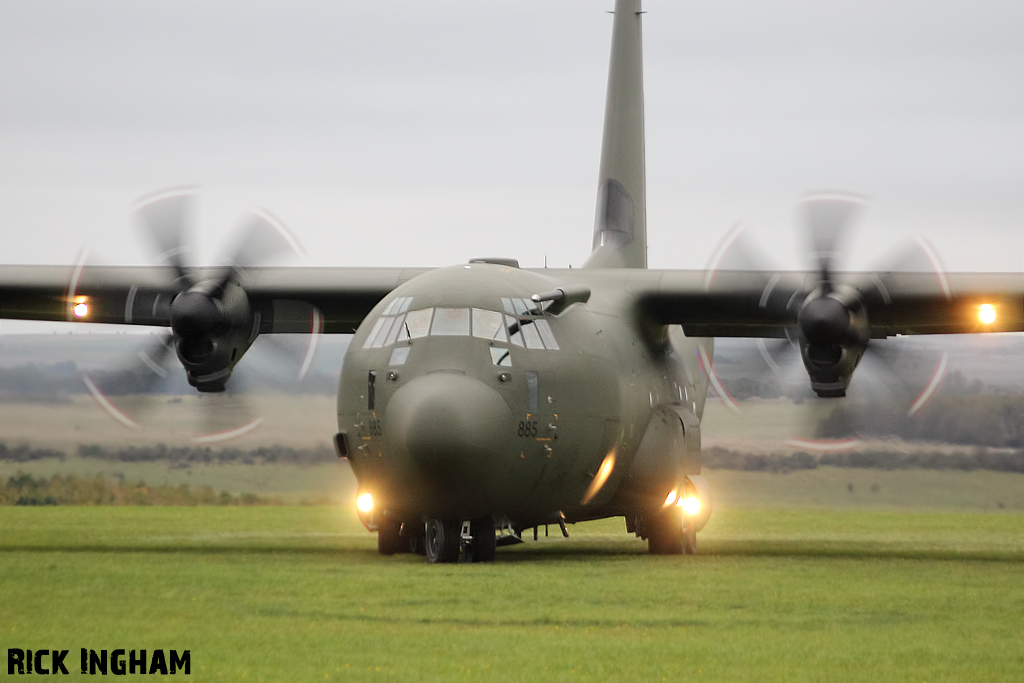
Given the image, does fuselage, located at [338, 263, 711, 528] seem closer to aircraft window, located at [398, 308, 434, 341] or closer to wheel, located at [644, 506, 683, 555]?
aircraft window, located at [398, 308, 434, 341]

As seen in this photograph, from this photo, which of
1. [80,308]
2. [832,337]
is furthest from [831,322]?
[80,308]

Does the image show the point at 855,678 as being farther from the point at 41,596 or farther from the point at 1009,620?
the point at 41,596

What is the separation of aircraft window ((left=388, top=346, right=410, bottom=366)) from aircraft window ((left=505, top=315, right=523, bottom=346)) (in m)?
1.38

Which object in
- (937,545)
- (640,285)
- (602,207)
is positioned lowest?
(937,545)

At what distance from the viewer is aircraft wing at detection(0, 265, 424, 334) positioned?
25.1 m

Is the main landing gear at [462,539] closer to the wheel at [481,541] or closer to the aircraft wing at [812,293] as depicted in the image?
the wheel at [481,541]

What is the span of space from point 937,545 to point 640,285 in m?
7.36

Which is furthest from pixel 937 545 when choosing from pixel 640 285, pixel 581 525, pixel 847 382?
pixel 581 525

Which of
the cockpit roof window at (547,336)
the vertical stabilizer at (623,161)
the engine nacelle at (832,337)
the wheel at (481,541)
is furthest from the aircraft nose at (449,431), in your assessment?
the vertical stabilizer at (623,161)

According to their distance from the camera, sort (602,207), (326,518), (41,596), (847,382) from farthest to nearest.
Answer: (326,518) → (602,207) → (847,382) → (41,596)

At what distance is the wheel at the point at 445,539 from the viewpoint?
768 inches

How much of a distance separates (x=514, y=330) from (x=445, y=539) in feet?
9.85

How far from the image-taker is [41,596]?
15.3m

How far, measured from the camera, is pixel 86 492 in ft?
109
